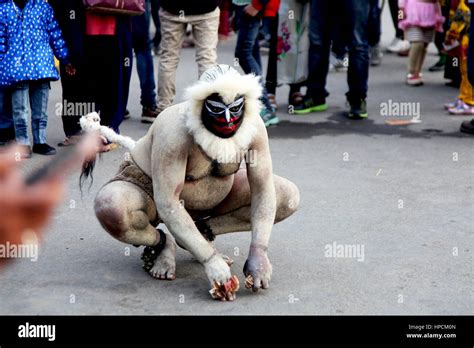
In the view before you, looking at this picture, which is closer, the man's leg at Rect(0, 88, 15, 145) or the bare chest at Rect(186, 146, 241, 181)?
the bare chest at Rect(186, 146, 241, 181)

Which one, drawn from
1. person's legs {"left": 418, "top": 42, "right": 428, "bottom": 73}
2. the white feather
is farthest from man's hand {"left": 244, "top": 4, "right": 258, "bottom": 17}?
the white feather

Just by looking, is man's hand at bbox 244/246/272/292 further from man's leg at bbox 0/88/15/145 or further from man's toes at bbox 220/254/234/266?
man's leg at bbox 0/88/15/145

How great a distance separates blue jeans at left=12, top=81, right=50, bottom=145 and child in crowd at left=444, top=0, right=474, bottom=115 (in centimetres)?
376

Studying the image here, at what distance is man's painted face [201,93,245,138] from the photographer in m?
3.94

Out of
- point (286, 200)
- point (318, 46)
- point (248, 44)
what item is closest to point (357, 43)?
point (318, 46)

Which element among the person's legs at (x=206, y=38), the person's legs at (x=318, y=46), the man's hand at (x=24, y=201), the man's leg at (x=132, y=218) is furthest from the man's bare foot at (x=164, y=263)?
the person's legs at (x=318, y=46)

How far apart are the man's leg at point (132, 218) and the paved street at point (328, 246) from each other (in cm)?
11

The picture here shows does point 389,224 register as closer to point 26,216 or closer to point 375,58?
point 26,216

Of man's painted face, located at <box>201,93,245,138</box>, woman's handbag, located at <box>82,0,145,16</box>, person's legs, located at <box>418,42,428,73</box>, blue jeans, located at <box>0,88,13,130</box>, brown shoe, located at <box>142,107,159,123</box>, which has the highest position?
man's painted face, located at <box>201,93,245,138</box>

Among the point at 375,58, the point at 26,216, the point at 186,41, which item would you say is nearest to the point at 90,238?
the point at 26,216

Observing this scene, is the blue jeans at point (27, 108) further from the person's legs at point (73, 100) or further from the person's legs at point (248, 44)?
the person's legs at point (248, 44)

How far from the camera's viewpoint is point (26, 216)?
1625mm

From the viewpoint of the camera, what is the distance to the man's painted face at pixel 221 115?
3943 mm

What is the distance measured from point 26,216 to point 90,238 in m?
3.44
